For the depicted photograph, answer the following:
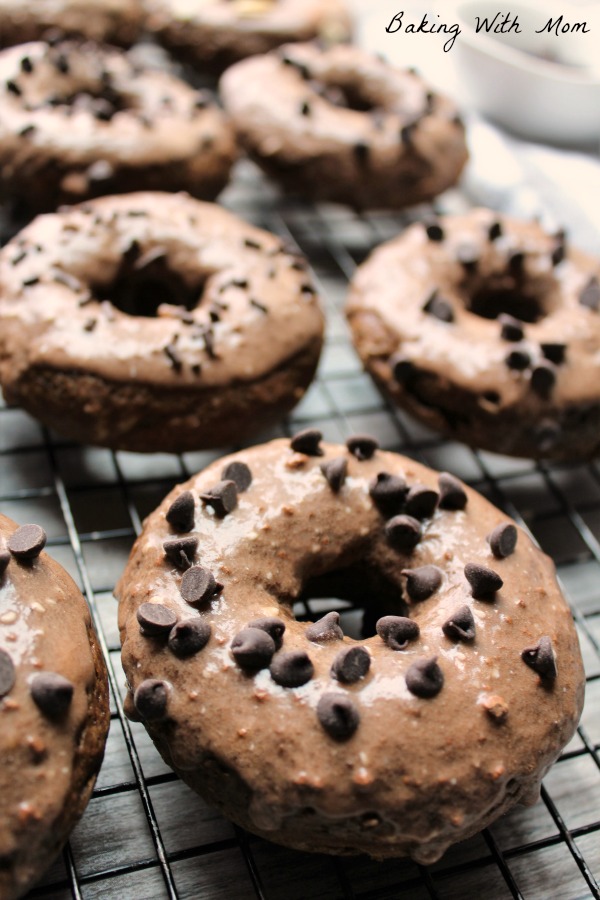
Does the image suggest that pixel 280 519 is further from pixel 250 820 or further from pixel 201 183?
pixel 201 183

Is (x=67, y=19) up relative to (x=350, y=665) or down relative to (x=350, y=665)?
up

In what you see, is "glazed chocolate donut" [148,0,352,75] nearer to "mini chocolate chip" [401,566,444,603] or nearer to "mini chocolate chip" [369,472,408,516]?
"mini chocolate chip" [369,472,408,516]

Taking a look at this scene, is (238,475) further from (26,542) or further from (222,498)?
(26,542)

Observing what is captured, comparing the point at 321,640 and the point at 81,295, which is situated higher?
the point at 81,295

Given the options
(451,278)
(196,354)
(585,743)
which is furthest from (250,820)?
(451,278)

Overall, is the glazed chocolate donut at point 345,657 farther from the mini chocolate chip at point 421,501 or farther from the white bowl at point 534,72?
the white bowl at point 534,72

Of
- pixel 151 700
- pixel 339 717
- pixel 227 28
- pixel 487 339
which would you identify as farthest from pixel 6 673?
pixel 227 28

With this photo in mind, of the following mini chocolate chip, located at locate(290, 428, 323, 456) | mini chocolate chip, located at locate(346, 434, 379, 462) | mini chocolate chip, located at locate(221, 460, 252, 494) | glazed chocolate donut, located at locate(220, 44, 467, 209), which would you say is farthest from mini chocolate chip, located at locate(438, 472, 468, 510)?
glazed chocolate donut, located at locate(220, 44, 467, 209)
